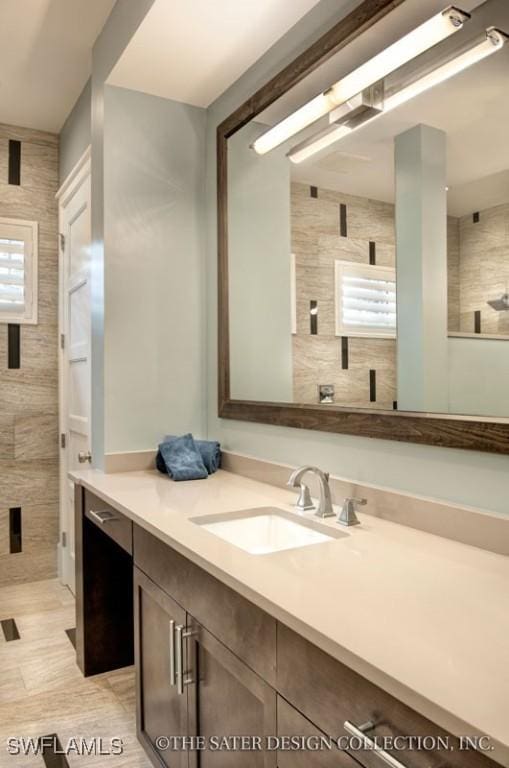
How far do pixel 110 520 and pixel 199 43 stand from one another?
1670 millimetres

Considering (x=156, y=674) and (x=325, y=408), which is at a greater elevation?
(x=325, y=408)

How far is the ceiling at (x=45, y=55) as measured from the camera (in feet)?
7.23

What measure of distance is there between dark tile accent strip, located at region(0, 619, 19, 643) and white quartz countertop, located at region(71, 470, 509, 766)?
1.48m

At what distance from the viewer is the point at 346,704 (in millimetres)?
802

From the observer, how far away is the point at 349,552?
→ 48.2 inches

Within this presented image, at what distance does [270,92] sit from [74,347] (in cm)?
172

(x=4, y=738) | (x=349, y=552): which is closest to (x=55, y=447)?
(x=4, y=738)

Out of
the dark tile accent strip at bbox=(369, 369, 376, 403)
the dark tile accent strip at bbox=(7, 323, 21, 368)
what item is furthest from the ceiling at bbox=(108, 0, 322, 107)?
the dark tile accent strip at bbox=(7, 323, 21, 368)

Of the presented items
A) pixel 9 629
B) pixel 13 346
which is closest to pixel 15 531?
pixel 9 629

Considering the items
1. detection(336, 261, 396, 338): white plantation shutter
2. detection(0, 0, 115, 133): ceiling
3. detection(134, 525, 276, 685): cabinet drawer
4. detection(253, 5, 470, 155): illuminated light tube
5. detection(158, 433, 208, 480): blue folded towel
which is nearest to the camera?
detection(134, 525, 276, 685): cabinet drawer

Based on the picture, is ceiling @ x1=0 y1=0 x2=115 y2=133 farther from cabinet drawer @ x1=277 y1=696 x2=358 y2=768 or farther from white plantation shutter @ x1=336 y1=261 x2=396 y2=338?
cabinet drawer @ x1=277 y1=696 x2=358 y2=768

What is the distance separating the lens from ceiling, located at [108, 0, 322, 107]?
1.76 metres

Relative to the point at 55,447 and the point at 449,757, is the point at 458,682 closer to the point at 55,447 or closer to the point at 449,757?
the point at 449,757

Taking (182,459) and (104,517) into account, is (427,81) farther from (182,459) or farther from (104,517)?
(104,517)
